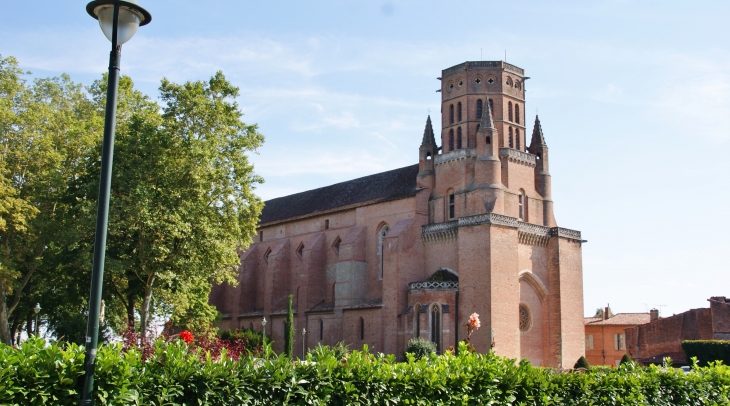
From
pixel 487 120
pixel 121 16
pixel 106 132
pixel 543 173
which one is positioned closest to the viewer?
pixel 106 132

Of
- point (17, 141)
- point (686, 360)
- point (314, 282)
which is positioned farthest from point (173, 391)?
point (686, 360)

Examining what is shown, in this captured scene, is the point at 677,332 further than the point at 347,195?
No

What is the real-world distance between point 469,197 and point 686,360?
21.4 m

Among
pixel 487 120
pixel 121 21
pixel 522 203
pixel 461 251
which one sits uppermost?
pixel 487 120

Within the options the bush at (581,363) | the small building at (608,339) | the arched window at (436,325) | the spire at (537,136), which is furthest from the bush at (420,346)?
the small building at (608,339)

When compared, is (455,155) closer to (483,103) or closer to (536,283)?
(483,103)

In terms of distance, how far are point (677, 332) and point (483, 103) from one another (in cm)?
2540

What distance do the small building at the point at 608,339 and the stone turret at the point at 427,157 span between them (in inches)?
1027

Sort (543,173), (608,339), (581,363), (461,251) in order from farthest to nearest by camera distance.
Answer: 1. (608,339)
2. (543,173)
3. (581,363)
4. (461,251)

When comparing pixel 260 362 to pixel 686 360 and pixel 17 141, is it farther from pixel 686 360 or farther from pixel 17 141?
pixel 686 360

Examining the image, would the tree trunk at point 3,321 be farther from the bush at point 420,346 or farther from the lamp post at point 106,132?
the lamp post at point 106,132

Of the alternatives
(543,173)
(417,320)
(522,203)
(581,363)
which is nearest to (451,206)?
(522,203)

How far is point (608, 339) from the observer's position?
67.4 metres

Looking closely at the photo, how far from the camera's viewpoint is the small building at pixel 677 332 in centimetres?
5628
